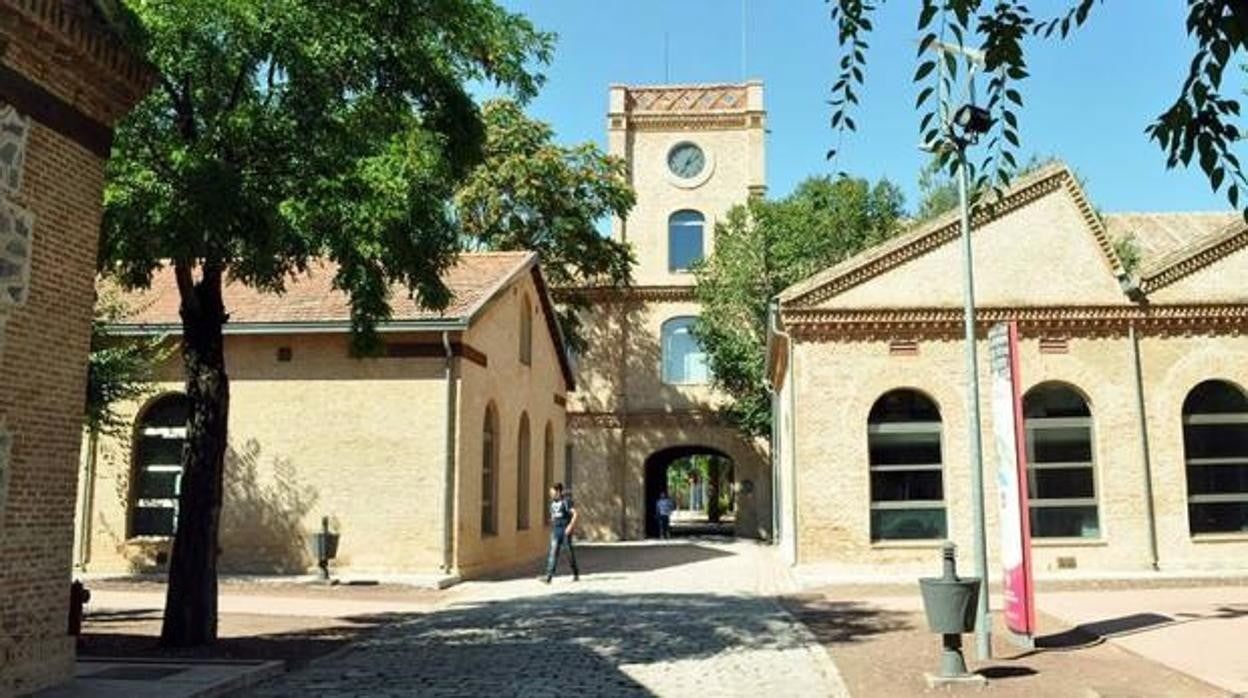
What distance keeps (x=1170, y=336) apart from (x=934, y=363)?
453 centimetres

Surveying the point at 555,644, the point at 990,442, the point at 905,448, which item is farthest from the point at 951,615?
the point at 905,448

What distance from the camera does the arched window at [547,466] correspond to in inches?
A: 1094

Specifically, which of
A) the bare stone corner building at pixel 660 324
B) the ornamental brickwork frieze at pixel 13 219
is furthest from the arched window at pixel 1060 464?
the ornamental brickwork frieze at pixel 13 219

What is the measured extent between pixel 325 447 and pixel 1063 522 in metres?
13.7

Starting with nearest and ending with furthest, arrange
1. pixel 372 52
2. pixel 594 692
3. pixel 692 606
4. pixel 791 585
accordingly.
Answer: pixel 594 692 < pixel 372 52 < pixel 692 606 < pixel 791 585

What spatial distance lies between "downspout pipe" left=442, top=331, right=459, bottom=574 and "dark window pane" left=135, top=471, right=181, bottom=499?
5579mm

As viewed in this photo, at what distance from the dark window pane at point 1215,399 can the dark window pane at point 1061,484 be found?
92.3 inches

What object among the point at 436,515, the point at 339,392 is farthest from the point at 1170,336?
the point at 339,392

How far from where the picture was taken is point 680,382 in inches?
1515

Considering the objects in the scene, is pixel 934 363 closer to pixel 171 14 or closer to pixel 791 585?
pixel 791 585

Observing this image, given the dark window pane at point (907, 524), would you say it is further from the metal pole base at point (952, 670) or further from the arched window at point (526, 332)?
the metal pole base at point (952, 670)

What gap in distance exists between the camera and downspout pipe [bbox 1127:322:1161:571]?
66.9ft

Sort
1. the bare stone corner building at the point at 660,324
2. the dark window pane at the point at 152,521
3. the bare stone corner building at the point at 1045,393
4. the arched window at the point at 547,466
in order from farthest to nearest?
the bare stone corner building at the point at 660,324, the arched window at the point at 547,466, the dark window pane at the point at 152,521, the bare stone corner building at the point at 1045,393

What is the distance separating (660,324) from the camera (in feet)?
128
